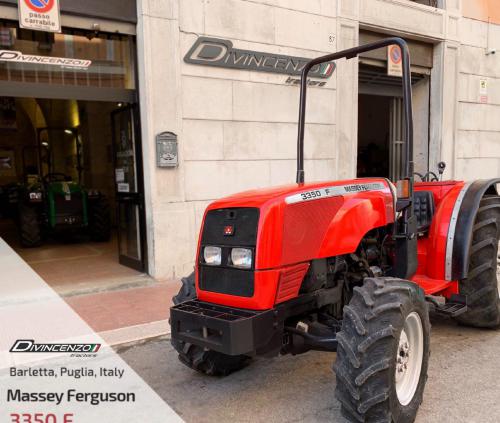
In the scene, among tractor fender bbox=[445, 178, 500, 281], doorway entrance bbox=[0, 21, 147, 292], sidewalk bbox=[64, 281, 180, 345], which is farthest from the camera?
doorway entrance bbox=[0, 21, 147, 292]

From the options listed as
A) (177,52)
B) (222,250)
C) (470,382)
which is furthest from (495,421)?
(177,52)

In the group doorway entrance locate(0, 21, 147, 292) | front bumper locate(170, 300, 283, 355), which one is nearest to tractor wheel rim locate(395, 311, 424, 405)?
front bumper locate(170, 300, 283, 355)

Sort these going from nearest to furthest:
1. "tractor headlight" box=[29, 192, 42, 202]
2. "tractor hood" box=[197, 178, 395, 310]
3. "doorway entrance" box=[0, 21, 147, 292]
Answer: "tractor hood" box=[197, 178, 395, 310], "doorway entrance" box=[0, 21, 147, 292], "tractor headlight" box=[29, 192, 42, 202]

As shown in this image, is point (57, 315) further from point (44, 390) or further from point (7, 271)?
point (7, 271)

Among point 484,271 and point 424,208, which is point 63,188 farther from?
point 484,271

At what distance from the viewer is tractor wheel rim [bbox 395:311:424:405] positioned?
293cm

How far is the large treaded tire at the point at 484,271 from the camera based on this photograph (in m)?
4.05

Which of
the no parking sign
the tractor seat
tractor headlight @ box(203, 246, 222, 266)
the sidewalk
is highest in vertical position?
the no parking sign

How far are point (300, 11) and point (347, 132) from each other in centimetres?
222

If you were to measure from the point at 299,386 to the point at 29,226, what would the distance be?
24.9 ft

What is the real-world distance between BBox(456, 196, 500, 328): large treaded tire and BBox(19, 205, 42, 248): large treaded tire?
8029 millimetres

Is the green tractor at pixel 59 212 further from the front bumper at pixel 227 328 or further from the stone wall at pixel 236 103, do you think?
the front bumper at pixel 227 328

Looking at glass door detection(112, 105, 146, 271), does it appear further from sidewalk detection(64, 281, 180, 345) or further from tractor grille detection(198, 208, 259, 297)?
tractor grille detection(198, 208, 259, 297)

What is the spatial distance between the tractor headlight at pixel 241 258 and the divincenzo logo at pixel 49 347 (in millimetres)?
2126
